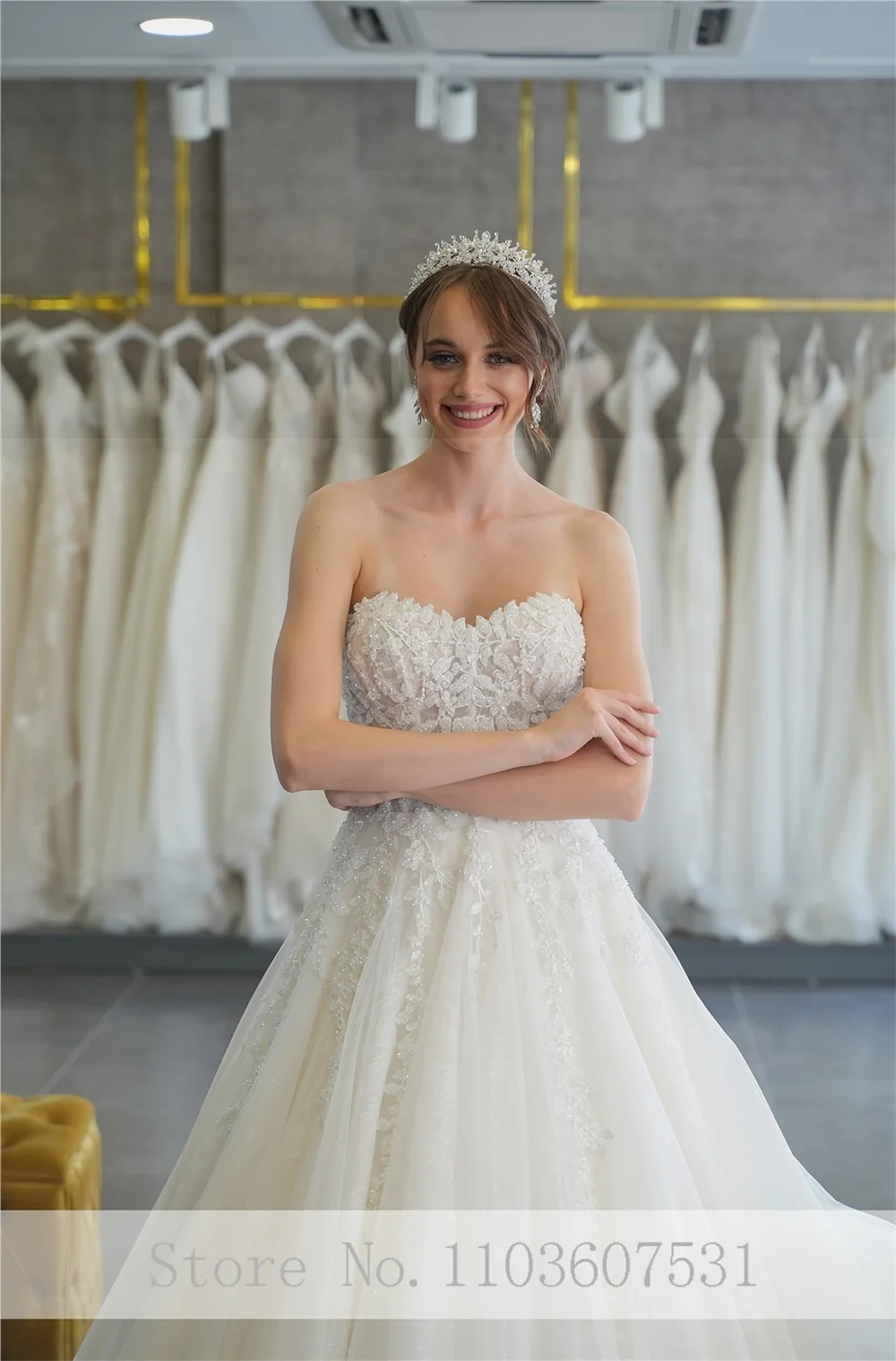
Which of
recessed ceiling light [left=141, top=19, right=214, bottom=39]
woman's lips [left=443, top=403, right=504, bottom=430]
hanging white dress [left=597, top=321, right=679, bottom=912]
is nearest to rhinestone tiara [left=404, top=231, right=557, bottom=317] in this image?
woman's lips [left=443, top=403, right=504, bottom=430]

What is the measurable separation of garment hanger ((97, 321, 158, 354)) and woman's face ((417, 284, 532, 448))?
3.04 metres

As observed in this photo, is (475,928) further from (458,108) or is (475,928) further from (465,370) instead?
(458,108)

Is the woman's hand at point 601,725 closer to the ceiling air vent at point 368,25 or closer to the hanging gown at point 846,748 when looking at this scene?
the ceiling air vent at point 368,25

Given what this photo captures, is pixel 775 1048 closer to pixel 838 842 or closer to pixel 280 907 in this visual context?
pixel 838 842

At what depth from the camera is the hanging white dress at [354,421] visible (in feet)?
15.4

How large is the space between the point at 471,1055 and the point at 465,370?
90 cm

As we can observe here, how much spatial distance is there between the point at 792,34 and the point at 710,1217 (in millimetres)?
3268

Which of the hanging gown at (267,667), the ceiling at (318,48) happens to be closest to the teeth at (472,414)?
the ceiling at (318,48)

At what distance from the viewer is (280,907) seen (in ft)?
15.5

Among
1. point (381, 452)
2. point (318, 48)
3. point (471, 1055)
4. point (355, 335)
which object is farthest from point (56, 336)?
point (471, 1055)

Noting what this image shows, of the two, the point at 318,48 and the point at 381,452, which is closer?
the point at 318,48

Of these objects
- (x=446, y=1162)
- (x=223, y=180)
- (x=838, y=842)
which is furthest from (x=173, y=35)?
(x=446, y=1162)

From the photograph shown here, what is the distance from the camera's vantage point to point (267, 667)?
4.56m

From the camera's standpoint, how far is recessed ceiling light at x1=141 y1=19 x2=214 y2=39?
3.90m
